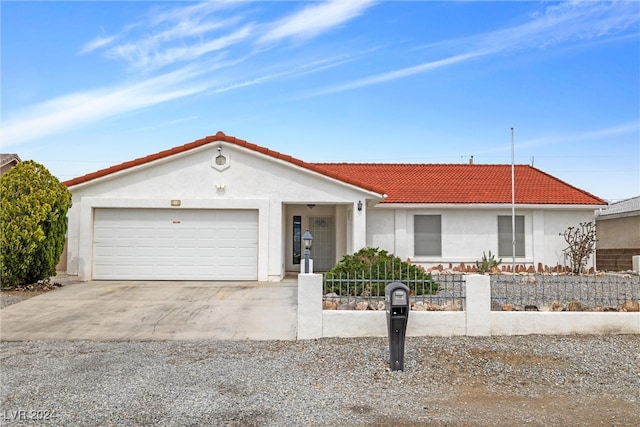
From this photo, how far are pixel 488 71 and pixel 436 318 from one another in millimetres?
10348

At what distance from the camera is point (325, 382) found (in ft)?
19.0

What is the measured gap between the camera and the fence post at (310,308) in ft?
25.3

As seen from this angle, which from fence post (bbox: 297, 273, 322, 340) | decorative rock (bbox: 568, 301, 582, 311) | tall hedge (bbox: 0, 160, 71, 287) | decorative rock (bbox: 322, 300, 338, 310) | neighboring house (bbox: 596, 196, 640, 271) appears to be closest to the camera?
fence post (bbox: 297, 273, 322, 340)

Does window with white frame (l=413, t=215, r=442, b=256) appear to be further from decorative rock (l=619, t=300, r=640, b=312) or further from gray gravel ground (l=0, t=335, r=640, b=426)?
gray gravel ground (l=0, t=335, r=640, b=426)

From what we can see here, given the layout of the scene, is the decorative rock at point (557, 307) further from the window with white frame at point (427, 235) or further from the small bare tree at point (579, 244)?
the window with white frame at point (427, 235)

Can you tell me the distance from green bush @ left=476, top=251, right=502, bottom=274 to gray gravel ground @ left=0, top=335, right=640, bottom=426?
7.96 meters

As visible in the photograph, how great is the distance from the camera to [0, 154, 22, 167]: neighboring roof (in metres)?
23.2

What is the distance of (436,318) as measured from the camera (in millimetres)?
7762

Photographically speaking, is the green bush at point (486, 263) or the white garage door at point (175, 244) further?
the green bush at point (486, 263)

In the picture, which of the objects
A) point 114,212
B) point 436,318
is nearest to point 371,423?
point 436,318

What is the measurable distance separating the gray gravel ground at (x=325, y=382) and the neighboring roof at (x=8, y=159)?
750 inches

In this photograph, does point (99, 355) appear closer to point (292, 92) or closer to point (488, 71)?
point (292, 92)

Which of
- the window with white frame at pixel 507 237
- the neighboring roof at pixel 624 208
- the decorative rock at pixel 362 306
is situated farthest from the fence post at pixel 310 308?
the neighboring roof at pixel 624 208

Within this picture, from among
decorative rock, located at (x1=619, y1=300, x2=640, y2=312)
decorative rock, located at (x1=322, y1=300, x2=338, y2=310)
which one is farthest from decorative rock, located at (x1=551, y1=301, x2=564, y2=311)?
decorative rock, located at (x1=322, y1=300, x2=338, y2=310)
